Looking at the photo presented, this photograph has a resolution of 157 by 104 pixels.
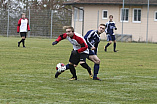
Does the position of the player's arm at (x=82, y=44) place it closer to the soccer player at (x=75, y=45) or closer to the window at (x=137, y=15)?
the soccer player at (x=75, y=45)

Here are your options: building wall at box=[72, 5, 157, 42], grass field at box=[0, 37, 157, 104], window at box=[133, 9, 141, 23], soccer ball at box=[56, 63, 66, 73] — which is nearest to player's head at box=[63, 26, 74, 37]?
soccer ball at box=[56, 63, 66, 73]

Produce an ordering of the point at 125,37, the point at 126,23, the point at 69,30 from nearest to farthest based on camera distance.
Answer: the point at 69,30
the point at 125,37
the point at 126,23

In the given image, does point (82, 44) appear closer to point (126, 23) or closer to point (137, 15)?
point (126, 23)

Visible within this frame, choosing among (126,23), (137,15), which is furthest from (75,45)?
(137,15)

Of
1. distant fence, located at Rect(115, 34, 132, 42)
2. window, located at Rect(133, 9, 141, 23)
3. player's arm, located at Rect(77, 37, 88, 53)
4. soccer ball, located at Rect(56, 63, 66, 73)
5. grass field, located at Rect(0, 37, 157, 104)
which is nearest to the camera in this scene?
grass field, located at Rect(0, 37, 157, 104)

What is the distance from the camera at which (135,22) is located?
43.2 m

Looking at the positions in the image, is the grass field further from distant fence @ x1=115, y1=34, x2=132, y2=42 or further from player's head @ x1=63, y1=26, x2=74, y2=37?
distant fence @ x1=115, y1=34, x2=132, y2=42

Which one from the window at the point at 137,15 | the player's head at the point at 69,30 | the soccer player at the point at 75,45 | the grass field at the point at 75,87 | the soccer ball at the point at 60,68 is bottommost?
the grass field at the point at 75,87

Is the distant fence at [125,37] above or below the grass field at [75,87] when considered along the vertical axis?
above

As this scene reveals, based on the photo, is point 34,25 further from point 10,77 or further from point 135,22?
point 10,77

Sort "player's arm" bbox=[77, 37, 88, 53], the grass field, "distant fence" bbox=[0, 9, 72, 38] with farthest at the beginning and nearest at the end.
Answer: "distant fence" bbox=[0, 9, 72, 38] < "player's arm" bbox=[77, 37, 88, 53] < the grass field

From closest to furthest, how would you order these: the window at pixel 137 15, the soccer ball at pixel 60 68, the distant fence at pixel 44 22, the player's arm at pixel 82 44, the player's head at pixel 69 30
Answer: the player's head at pixel 69 30
the player's arm at pixel 82 44
the soccer ball at pixel 60 68
the distant fence at pixel 44 22
the window at pixel 137 15

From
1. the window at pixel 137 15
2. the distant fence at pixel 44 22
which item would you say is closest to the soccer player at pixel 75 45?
the distant fence at pixel 44 22

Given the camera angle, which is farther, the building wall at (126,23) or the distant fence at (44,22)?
the distant fence at (44,22)
